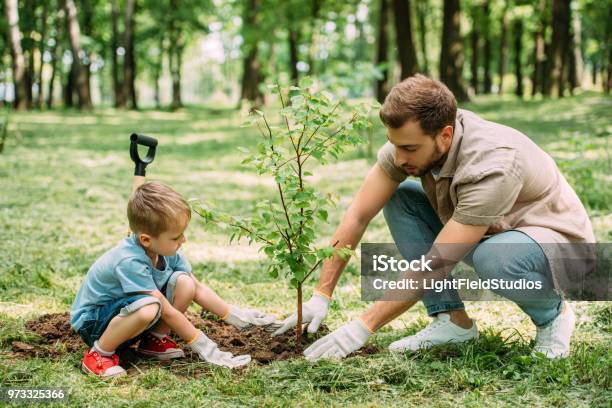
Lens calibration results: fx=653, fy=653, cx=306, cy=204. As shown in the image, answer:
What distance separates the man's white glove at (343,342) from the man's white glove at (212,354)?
1.10 ft

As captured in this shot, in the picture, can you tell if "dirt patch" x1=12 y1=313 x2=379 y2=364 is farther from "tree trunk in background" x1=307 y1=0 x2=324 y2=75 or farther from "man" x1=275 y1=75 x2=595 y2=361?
"tree trunk in background" x1=307 y1=0 x2=324 y2=75

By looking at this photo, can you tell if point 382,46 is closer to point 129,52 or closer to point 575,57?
point 129,52

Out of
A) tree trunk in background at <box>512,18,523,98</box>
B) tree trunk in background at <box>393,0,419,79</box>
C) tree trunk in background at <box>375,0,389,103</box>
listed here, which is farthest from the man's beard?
tree trunk in background at <box>512,18,523,98</box>

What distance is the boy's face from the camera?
9.79 ft

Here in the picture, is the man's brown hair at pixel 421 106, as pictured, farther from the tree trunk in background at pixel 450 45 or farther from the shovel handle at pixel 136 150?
the tree trunk in background at pixel 450 45

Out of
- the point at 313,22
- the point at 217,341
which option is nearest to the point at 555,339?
the point at 217,341

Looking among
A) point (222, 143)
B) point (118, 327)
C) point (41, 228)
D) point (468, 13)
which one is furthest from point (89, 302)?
point (468, 13)

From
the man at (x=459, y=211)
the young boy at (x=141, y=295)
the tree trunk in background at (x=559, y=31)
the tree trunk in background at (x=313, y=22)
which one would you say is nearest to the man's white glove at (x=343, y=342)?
the man at (x=459, y=211)

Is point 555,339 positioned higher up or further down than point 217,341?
higher up

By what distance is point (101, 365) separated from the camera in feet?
9.84

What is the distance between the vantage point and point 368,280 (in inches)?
188

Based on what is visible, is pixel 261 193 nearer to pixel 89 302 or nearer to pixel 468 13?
pixel 89 302

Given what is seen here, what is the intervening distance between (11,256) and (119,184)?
3577 millimetres

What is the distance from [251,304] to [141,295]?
4.25 feet
